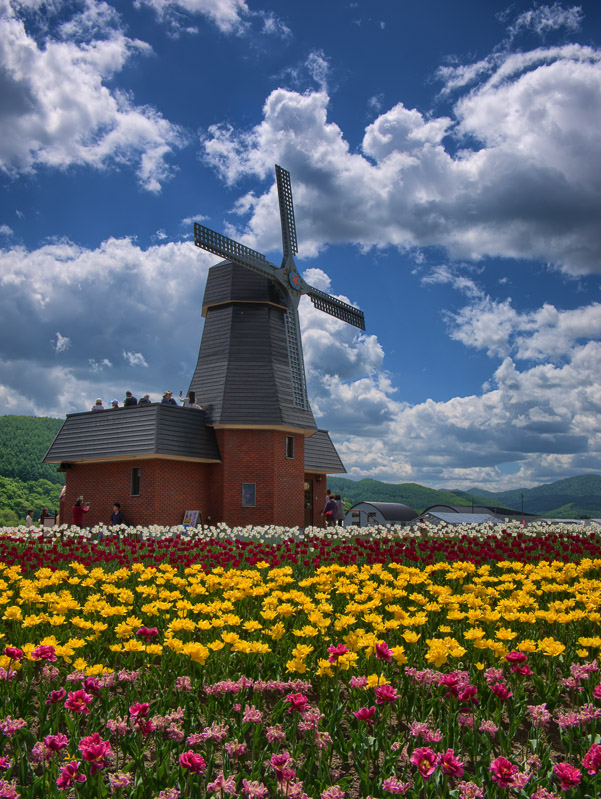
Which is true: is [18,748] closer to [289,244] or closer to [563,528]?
[563,528]

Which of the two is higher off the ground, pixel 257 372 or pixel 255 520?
pixel 257 372

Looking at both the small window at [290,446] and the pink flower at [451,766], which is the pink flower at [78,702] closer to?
the pink flower at [451,766]

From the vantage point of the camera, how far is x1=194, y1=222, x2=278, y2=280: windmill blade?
89.4ft

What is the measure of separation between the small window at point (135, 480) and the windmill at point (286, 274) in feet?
14.8

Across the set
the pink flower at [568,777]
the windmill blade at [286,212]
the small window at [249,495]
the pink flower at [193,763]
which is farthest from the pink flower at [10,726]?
the windmill blade at [286,212]

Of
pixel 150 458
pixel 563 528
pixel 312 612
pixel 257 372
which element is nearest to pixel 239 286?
pixel 257 372

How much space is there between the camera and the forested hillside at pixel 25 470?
92119 millimetres

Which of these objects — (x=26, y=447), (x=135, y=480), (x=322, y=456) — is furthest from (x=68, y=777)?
(x=26, y=447)

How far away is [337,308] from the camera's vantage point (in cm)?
3425

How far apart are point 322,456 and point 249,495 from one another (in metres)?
7.86

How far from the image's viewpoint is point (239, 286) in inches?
1120

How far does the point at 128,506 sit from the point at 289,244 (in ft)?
48.5

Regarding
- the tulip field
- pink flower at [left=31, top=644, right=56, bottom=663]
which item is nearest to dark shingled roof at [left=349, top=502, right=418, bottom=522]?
the tulip field

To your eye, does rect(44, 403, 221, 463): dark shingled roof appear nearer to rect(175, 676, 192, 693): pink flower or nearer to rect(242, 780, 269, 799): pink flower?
rect(175, 676, 192, 693): pink flower
